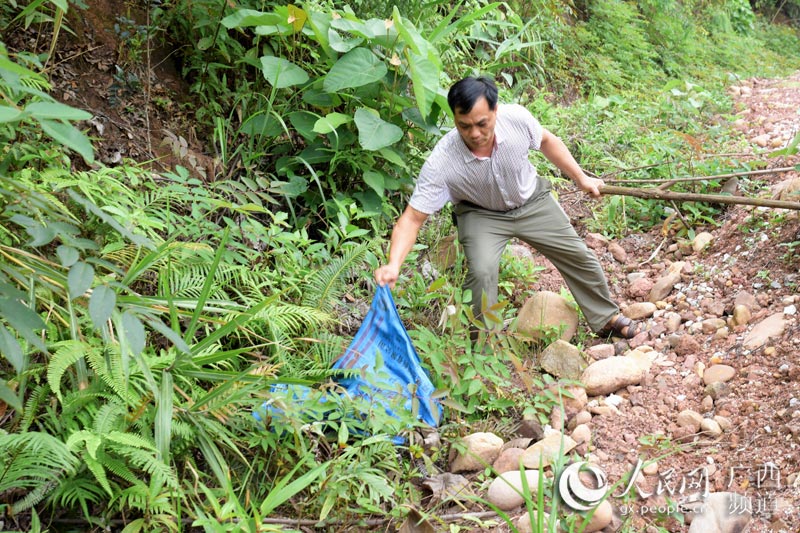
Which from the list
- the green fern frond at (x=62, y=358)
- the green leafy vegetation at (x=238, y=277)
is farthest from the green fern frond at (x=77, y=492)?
the green fern frond at (x=62, y=358)

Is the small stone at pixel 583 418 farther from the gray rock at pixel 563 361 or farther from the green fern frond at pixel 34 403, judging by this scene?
the green fern frond at pixel 34 403

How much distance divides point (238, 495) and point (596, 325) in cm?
206

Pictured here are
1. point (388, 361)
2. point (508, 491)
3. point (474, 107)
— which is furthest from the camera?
point (474, 107)

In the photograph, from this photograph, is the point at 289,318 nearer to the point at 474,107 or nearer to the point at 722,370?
the point at 474,107

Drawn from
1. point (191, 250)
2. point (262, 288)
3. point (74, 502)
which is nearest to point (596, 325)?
point (262, 288)

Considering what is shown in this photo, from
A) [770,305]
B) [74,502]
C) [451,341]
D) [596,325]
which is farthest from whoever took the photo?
[596,325]

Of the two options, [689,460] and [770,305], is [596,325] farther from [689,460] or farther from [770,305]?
[689,460]

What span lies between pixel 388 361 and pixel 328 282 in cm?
49

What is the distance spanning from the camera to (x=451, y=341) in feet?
9.81

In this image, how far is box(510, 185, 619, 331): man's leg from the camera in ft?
11.9

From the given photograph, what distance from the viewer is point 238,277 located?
316 cm

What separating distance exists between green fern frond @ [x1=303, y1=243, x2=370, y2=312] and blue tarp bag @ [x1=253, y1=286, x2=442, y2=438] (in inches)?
11.4

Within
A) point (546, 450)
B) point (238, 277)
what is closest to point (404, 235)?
point (238, 277)

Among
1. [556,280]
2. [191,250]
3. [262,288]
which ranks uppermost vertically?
[191,250]
